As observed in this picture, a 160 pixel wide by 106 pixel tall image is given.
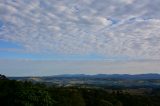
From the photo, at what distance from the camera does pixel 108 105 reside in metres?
71.5

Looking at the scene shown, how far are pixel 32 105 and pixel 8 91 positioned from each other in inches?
380

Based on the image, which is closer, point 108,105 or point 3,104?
point 3,104

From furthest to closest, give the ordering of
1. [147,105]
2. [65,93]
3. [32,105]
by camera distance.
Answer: [147,105] < [65,93] < [32,105]

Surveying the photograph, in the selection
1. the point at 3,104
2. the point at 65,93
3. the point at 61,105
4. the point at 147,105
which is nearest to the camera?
the point at 3,104

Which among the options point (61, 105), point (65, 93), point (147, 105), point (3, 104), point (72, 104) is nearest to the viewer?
point (3, 104)

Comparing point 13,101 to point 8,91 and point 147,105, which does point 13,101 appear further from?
point 147,105

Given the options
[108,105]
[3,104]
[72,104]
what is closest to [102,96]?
[108,105]

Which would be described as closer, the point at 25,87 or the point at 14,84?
the point at 25,87

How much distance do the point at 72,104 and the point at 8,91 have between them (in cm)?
1372

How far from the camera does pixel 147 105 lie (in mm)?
85312

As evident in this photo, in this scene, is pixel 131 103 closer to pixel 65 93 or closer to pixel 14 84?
pixel 65 93

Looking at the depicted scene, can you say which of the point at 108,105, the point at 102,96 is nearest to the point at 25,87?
the point at 108,105

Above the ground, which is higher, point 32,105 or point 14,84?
point 14,84

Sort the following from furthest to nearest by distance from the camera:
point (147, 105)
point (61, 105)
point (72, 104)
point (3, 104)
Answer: point (147, 105) → point (72, 104) → point (61, 105) → point (3, 104)
